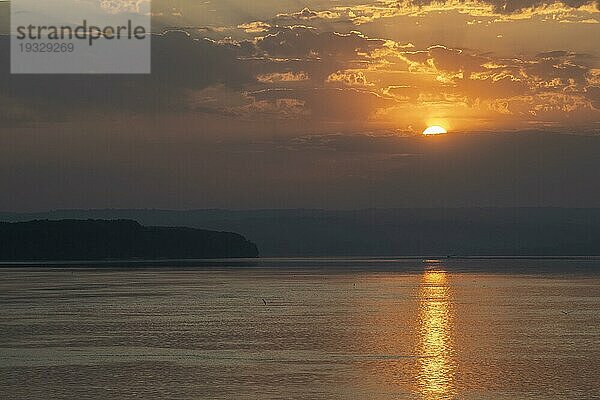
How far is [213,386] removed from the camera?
29328mm

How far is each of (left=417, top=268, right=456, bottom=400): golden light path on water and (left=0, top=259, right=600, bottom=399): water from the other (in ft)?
0.21

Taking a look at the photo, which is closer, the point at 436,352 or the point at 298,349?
the point at 436,352

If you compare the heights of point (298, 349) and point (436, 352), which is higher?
point (298, 349)

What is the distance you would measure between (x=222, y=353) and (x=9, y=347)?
908 cm

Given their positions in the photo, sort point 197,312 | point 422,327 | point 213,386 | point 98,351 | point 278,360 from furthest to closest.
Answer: point 197,312, point 422,327, point 98,351, point 278,360, point 213,386

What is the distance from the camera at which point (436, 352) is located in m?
38.3

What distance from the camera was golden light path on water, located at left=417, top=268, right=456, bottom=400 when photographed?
29.0 m

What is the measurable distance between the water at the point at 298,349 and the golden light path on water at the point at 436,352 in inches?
2.6

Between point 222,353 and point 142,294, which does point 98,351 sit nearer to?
point 222,353

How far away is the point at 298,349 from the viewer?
1527 inches

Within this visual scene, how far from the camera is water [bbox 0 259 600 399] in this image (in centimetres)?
2908

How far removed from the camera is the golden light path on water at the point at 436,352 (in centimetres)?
2903

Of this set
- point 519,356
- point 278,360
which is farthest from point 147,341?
point 519,356

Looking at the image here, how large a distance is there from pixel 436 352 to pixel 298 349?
5532mm
